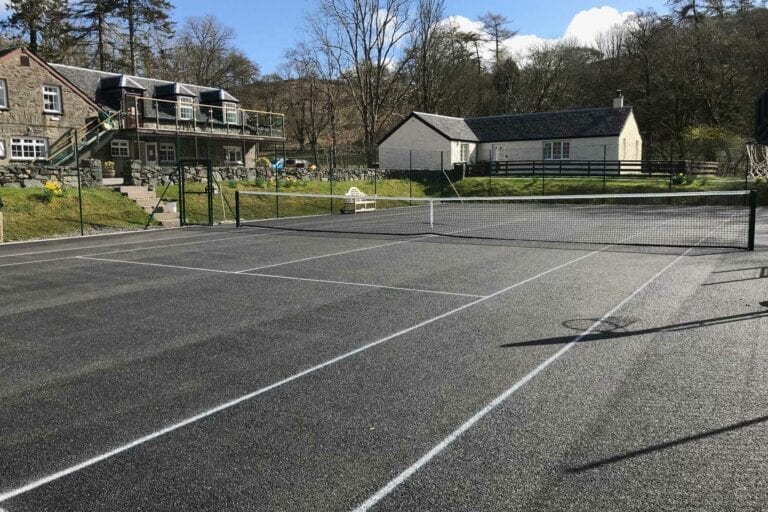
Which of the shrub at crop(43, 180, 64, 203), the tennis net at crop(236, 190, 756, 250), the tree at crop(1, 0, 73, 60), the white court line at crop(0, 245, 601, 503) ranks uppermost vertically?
the tree at crop(1, 0, 73, 60)

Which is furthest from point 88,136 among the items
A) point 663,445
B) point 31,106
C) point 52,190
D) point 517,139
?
point 663,445

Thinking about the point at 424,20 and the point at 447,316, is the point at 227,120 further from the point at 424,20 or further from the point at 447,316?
the point at 447,316

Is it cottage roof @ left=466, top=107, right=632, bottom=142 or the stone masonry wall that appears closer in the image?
the stone masonry wall

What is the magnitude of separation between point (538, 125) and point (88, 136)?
1372 inches

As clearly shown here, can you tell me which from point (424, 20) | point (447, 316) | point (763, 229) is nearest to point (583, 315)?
point (447, 316)

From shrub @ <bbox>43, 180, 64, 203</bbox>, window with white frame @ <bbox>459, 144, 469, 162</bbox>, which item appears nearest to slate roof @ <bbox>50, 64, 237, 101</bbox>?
shrub @ <bbox>43, 180, 64, 203</bbox>

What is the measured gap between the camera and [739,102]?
174 ft

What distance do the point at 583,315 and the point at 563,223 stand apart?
54.8 ft

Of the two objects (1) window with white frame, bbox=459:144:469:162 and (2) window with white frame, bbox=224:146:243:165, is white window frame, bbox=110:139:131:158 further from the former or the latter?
(1) window with white frame, bbox=459:144:469:162

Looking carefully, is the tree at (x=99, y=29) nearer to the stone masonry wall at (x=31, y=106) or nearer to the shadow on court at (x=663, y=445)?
the stone masonry wall at (x=31, y=106)

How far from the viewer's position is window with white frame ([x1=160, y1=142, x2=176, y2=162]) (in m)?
40.8

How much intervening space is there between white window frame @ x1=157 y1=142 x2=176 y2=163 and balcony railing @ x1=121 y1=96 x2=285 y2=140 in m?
1.39

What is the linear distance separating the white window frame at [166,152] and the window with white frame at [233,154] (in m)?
4.12

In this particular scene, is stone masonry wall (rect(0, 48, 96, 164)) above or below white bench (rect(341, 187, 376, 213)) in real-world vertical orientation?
above
